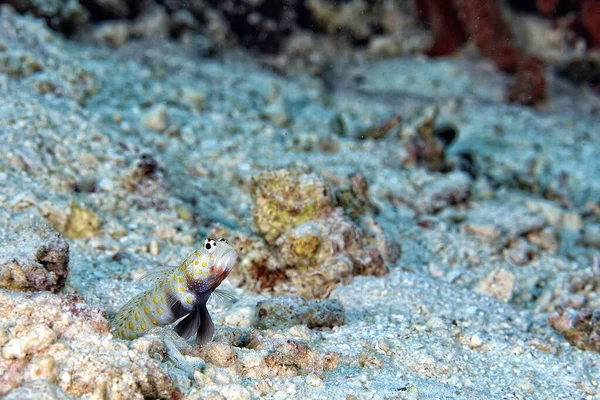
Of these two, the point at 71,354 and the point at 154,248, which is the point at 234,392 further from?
the point at 154,248

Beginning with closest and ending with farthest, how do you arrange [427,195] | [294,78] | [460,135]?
1. [427,195]
2. [460,135]
3. [294,78]

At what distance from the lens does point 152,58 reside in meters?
6.97

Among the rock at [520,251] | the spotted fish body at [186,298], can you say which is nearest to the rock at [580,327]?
the rock at [520,251]

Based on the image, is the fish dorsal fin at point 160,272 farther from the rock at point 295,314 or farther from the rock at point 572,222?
the rock at point 572,222

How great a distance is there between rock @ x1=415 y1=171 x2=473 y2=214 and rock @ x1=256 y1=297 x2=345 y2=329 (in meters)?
2.13

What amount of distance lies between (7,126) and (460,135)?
4578 mm

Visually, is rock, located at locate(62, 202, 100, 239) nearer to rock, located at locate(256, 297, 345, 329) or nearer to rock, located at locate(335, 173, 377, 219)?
rock, located at locate(256, 297, 345, 329)

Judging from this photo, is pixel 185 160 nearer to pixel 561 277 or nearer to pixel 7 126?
pixel 7 126

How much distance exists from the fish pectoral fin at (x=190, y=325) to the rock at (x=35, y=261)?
664 mm

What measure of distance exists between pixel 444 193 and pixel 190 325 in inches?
122

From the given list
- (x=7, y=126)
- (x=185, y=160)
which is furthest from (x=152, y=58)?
(x=7, y=126)

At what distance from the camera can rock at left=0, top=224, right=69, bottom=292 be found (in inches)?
102

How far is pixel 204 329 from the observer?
259cm

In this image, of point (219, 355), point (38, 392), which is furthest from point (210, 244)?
point (38, 392)
